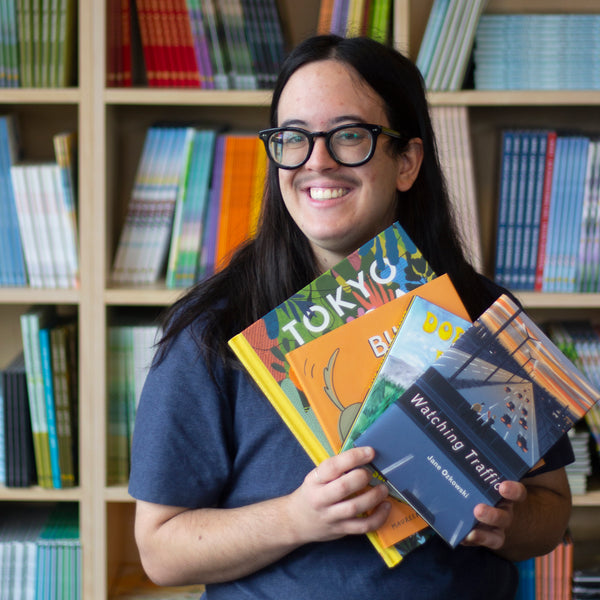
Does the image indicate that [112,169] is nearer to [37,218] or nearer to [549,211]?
[37,218]

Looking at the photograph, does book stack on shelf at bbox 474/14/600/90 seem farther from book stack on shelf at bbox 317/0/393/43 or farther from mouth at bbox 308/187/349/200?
mouth at bbox 308/187/349/200

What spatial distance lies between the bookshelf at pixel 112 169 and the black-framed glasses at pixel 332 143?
78 centimetres

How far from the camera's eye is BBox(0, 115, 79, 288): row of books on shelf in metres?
1.78

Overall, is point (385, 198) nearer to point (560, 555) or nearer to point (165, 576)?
point (165, 576)

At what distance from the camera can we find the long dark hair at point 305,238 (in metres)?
1.04

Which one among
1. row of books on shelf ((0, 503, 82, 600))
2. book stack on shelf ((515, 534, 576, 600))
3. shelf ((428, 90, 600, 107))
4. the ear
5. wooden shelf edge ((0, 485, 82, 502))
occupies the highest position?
shelf ((428, 90, 600, 107))

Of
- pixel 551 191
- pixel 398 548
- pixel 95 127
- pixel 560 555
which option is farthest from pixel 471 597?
pixel 95 127

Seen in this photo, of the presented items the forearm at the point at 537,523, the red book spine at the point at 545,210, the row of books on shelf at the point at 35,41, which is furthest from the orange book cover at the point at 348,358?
the row of books on shelf at the point at 35,41

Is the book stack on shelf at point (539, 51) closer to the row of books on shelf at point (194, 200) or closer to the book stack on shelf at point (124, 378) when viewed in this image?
the row of books on shelf at point (194, 200)

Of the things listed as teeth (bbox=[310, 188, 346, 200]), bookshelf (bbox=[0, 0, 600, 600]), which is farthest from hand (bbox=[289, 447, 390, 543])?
bookshelf (bbox=[0, 0, 600, 600])

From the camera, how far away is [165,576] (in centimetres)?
101

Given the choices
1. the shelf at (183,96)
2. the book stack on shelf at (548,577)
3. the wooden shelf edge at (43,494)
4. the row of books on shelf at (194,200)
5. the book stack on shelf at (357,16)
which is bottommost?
the book stack on shelf at (548,577)

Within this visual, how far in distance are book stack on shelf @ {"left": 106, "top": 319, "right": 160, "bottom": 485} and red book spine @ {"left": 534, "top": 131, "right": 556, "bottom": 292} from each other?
3.20ft

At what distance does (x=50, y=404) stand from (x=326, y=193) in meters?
1.15
